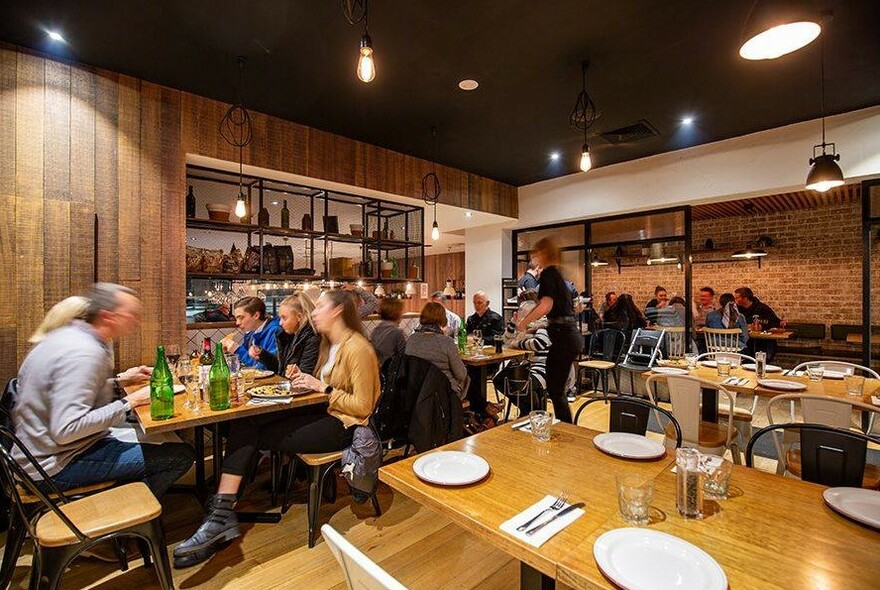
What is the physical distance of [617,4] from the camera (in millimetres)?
2434

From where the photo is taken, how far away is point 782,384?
113 inches

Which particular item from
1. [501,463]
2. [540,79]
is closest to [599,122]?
[540,79]

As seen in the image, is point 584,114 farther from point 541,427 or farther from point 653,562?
point 653,562

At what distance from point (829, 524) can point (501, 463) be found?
0.91 metres

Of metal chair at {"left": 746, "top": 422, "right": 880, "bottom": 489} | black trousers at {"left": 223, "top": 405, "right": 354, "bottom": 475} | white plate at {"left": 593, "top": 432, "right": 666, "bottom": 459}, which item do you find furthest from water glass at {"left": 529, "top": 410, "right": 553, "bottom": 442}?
black trousers at {"left": 223, "top": 405, "right": 354, "bottom": 475}

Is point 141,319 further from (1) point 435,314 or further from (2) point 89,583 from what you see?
(1) point 435,314

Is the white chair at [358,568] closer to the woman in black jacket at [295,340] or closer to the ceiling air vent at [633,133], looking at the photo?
the woman in black jacket at [295,340]

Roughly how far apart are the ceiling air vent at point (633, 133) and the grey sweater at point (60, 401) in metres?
4.49

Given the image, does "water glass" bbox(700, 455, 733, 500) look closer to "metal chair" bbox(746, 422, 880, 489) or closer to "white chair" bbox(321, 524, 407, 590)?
"metal chair" bbox(746, 422, 880, 489)

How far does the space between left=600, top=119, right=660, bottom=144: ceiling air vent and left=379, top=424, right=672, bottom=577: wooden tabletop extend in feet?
11.4

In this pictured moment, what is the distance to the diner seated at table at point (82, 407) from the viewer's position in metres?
1.87

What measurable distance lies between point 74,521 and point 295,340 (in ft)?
5.33

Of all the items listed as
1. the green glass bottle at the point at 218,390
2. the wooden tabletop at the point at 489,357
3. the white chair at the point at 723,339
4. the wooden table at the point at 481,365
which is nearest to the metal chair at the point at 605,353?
the white chair at the point at 723,339

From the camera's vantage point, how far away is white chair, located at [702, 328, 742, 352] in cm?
547
